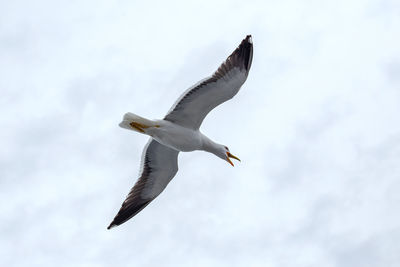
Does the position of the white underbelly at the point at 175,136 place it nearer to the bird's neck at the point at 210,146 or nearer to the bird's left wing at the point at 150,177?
the bird's neck at the point at 210,146

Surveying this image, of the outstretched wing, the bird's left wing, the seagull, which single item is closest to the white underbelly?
the seagull

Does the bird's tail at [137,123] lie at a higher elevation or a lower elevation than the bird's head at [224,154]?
higher

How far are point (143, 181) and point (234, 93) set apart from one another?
355cm

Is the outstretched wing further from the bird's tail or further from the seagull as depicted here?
the bird's tail

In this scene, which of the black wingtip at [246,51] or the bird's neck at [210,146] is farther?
the bird's neck at [210,146]

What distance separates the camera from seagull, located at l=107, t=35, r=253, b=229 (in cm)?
1586

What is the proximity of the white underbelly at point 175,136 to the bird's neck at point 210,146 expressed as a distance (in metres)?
0.42

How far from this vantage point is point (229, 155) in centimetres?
1780

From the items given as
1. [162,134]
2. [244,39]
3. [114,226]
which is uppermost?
[244,39]

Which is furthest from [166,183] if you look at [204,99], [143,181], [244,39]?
[244,39]

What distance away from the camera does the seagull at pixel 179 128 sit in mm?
15859

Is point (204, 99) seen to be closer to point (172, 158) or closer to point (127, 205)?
point (172, 158)

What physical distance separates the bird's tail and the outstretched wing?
50 cm

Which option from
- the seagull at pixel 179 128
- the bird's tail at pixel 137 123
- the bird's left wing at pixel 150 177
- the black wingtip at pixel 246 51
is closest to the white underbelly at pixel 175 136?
the seagull at pixel 179 128
